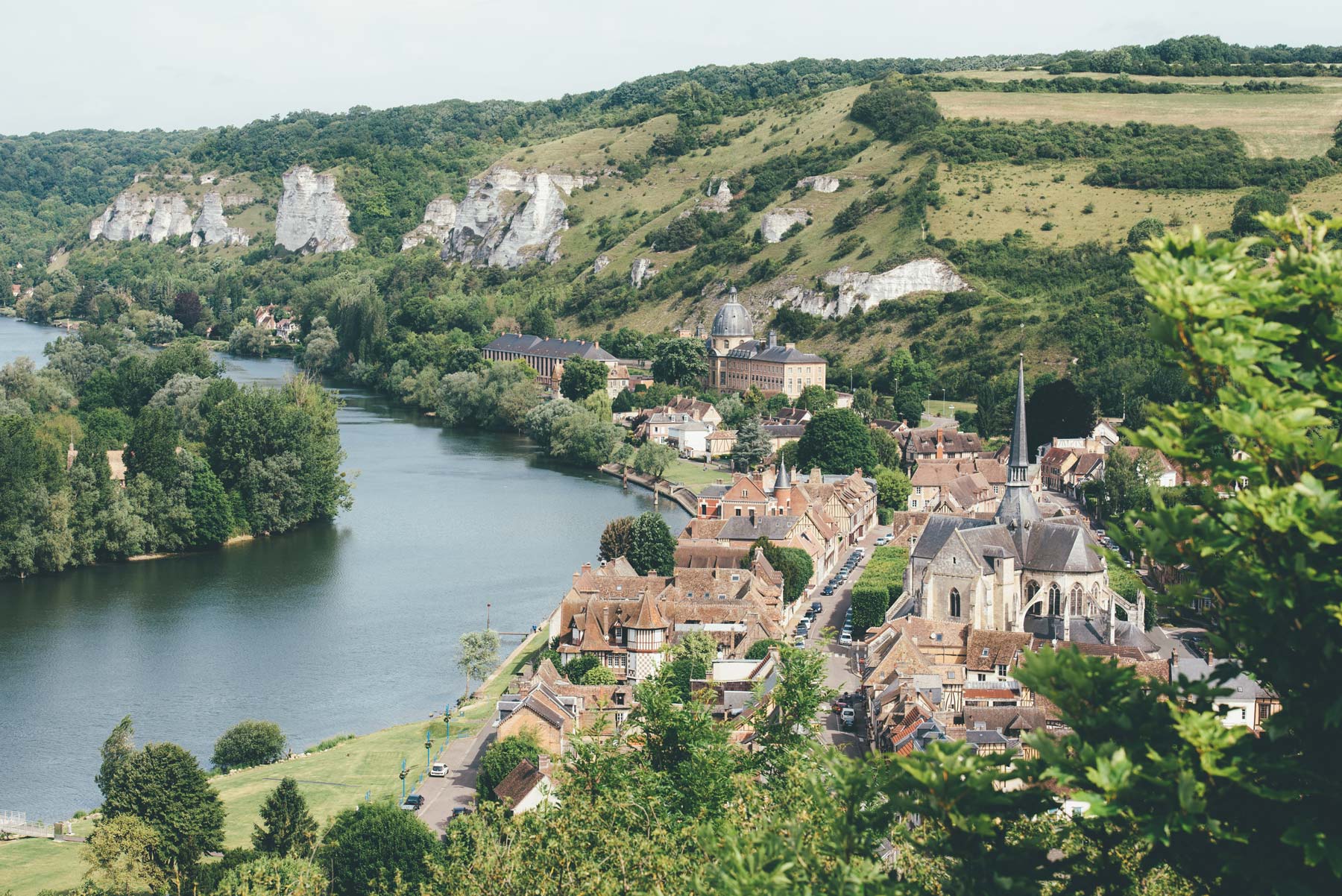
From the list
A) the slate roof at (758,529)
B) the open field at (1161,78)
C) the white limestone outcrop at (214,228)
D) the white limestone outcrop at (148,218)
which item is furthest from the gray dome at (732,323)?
the white limestone outcrop at (148,218)

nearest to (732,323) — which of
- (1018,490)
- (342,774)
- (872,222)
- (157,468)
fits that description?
(872,222)

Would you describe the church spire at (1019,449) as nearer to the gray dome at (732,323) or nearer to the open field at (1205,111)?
the gray dome at (732,323)

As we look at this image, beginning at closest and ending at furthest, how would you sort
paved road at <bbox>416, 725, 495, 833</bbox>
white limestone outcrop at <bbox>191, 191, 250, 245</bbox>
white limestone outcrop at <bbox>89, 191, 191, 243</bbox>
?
1. paved road at <bbox>416, 725, 495, 833</bbox>
2. white limestone outcrop at <bbox>191, 191, 250, 245</bbox>
3. white limestone outcrop at <bbox>89, 191, 191, 243</bbox>

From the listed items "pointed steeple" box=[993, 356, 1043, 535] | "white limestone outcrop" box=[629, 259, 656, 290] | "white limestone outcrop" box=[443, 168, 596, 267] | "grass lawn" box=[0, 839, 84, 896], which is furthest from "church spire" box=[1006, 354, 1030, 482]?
"white limestone outcrop" box=[443, 168, 596, 267]

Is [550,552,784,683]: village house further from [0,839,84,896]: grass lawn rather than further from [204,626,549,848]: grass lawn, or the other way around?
[0,839,84,896]: grass lawn

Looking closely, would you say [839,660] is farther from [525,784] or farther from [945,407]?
[945,407]

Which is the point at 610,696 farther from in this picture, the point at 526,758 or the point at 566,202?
the point at 566,202
